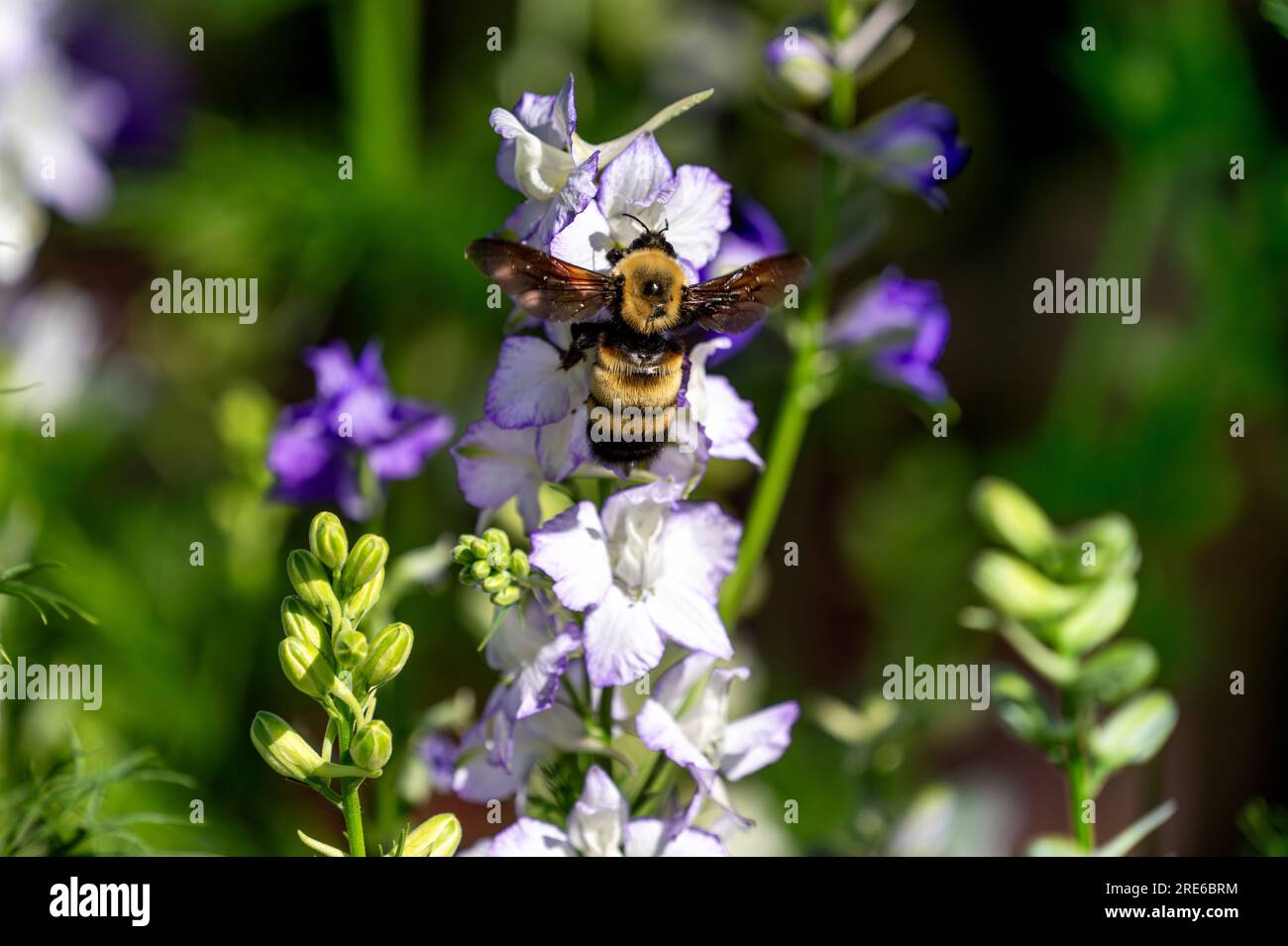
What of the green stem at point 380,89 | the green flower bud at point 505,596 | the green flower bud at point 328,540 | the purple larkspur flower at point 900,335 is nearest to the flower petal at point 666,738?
the green flower bud at point 505,596

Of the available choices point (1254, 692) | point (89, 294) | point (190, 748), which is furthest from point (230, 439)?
point (1254, 692)

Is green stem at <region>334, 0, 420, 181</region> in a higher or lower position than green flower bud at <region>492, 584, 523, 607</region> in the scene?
higher

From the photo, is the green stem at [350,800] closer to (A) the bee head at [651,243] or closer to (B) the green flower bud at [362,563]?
(B) the green flower bud at [362,563]

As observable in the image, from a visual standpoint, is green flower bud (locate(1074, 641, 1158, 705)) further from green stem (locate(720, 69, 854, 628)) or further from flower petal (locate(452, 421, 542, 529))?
flower petal (locate(452, 421, 542, 529))

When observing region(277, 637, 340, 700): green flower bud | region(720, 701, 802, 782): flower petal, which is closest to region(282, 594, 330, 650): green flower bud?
region(277, 637, 340, 700): green flower bud

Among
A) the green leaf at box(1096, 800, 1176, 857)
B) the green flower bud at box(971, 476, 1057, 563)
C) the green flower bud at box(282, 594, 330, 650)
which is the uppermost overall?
the green flower bud at box(971, 476, 1057, 563)

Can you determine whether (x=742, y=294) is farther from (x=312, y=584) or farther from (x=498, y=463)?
(x=312, y=584)
